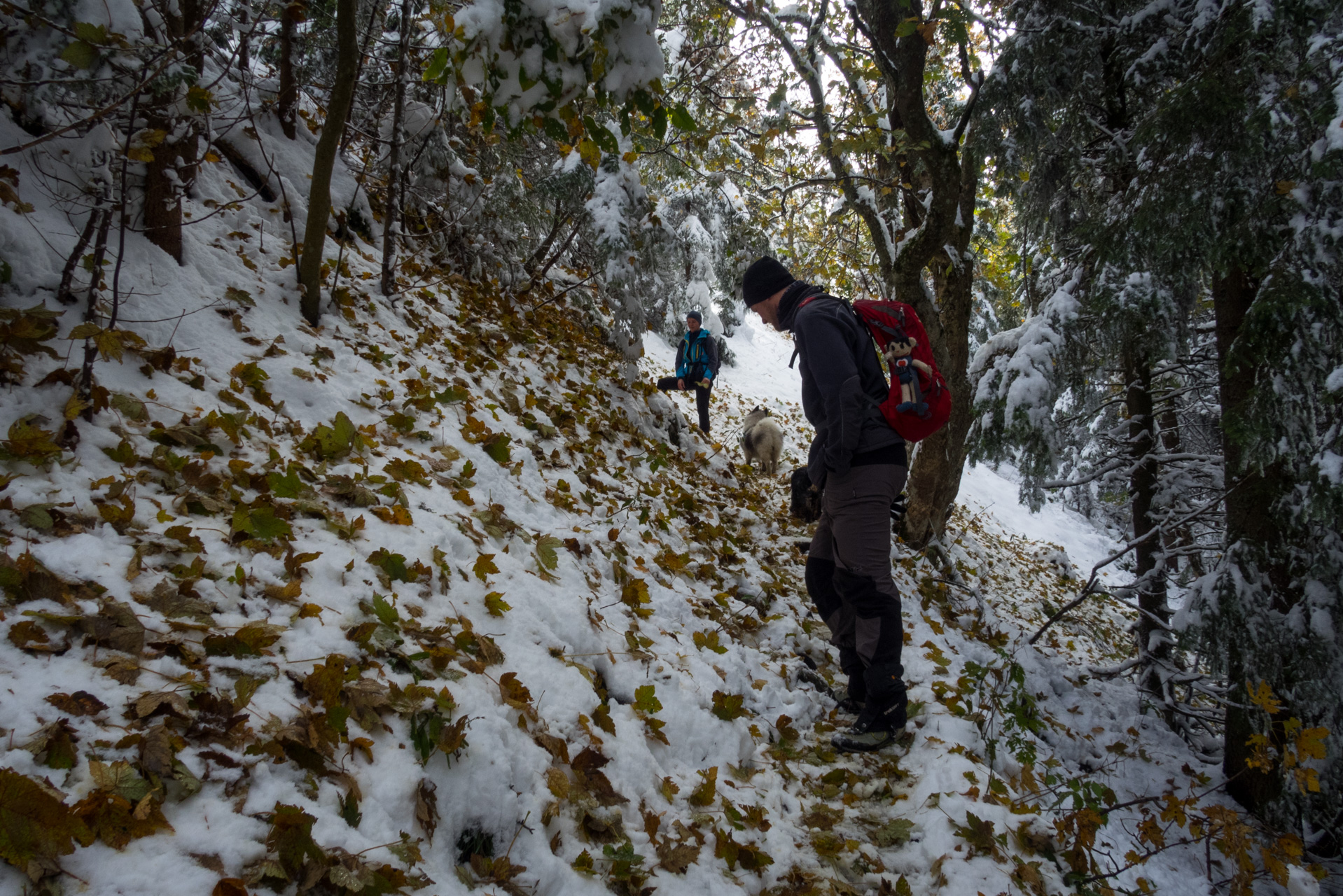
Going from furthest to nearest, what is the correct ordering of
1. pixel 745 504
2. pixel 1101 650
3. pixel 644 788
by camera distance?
pixel 1101 650
pixel 745 504
pixel 644 788

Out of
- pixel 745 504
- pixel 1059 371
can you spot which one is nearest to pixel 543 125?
pixel 1059 371

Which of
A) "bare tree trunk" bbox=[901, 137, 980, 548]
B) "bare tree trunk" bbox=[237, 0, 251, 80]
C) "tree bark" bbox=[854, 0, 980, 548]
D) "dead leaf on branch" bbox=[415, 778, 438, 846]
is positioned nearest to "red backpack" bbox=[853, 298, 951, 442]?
"tree bark" bbox=[854, 0, 980, 548]

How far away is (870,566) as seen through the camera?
3053mm

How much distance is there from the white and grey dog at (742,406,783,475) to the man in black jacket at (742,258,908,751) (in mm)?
5620

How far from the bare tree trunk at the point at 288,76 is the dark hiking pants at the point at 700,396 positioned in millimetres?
5152

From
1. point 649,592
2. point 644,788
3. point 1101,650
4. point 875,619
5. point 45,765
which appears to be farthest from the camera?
point 1101,650

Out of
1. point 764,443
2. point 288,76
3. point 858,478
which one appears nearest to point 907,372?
point 858,478

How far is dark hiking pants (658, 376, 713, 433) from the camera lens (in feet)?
29.8

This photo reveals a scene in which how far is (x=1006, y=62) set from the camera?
4.77 m

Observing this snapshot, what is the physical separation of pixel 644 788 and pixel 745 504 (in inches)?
186

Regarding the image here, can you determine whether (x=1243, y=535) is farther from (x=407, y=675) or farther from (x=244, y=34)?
(x=244, y=34)

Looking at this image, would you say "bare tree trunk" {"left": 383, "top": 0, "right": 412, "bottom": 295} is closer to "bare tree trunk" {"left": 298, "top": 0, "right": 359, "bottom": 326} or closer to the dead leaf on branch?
"bare tree trunk" {"left": 298, "top": 0, "right": 359, "bottom": 326}

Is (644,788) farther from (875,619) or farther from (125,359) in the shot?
(125,359)

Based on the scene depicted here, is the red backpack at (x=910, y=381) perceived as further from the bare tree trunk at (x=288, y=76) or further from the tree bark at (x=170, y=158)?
the bare tree trunk at (x=288, y=76)
